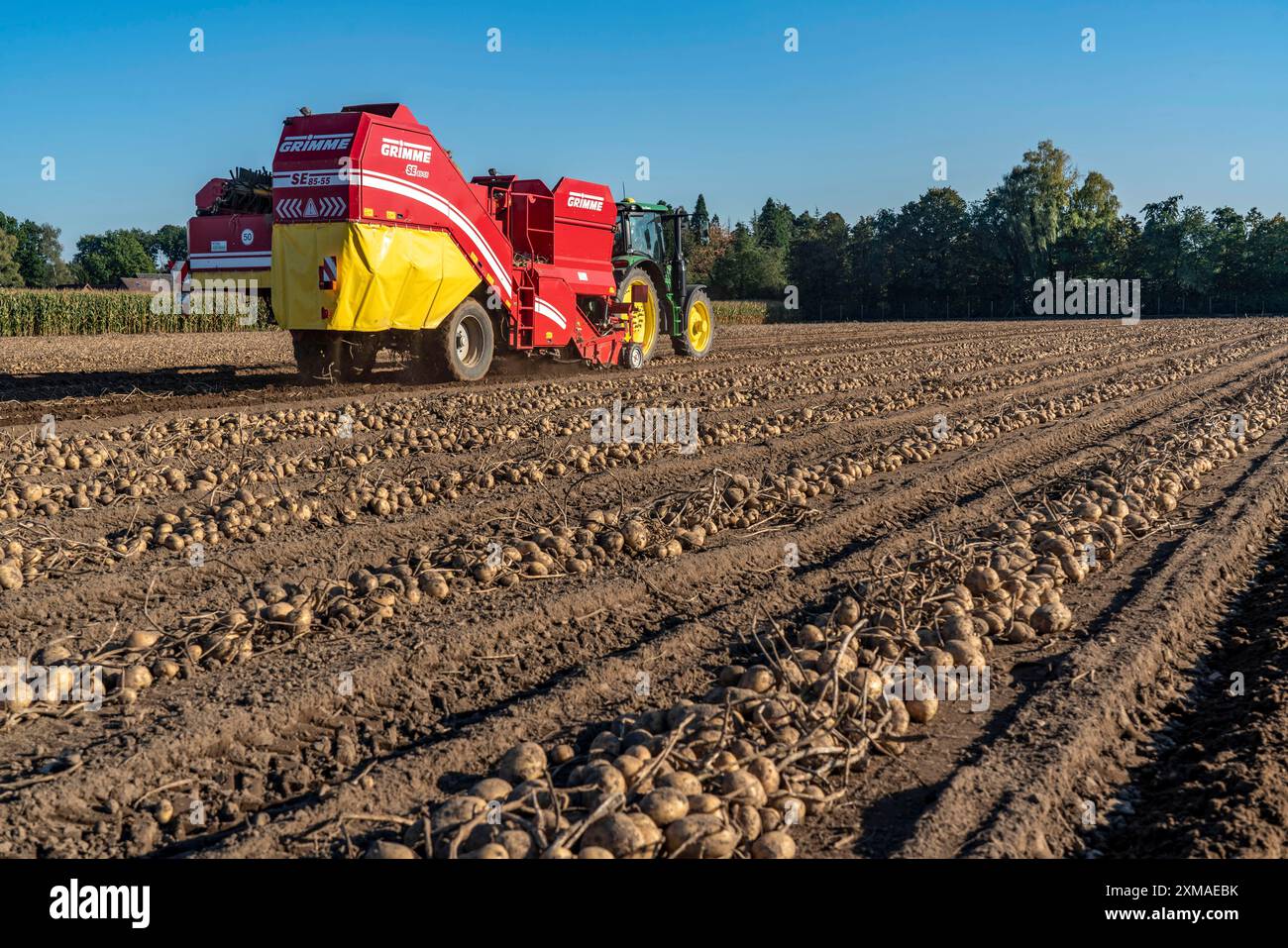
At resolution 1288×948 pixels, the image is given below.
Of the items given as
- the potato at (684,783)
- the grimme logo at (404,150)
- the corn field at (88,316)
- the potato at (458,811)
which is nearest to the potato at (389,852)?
the potato at (458,811)

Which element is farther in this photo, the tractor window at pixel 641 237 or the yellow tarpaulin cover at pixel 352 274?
the tractor window at pixel 641 237

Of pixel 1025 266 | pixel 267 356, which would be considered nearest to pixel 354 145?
pixel 267 356

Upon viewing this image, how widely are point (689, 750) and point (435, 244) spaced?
10206mm

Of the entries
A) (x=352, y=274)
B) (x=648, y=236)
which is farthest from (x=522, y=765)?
(x=648, y=236)

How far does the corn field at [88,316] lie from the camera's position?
95.9 feet

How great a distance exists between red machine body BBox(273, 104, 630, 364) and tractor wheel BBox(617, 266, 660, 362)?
21cm

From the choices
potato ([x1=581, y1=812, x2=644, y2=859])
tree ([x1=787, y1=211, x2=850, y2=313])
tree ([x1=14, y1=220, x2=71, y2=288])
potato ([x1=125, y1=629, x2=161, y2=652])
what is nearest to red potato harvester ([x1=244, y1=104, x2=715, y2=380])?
potato ([x1=125, y1=629, x2=161, y2=652])

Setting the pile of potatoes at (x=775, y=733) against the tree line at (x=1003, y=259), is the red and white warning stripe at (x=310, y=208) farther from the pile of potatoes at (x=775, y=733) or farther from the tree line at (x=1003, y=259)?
the tree line at (x=1003, y=259)

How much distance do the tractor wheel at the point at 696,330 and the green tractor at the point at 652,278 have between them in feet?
0.06

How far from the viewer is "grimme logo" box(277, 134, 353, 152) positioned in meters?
11.5

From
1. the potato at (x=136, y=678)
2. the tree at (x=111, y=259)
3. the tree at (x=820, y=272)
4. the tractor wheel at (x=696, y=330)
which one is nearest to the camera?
the potato at (x=136, y=678)

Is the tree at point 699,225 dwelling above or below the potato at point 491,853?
above
